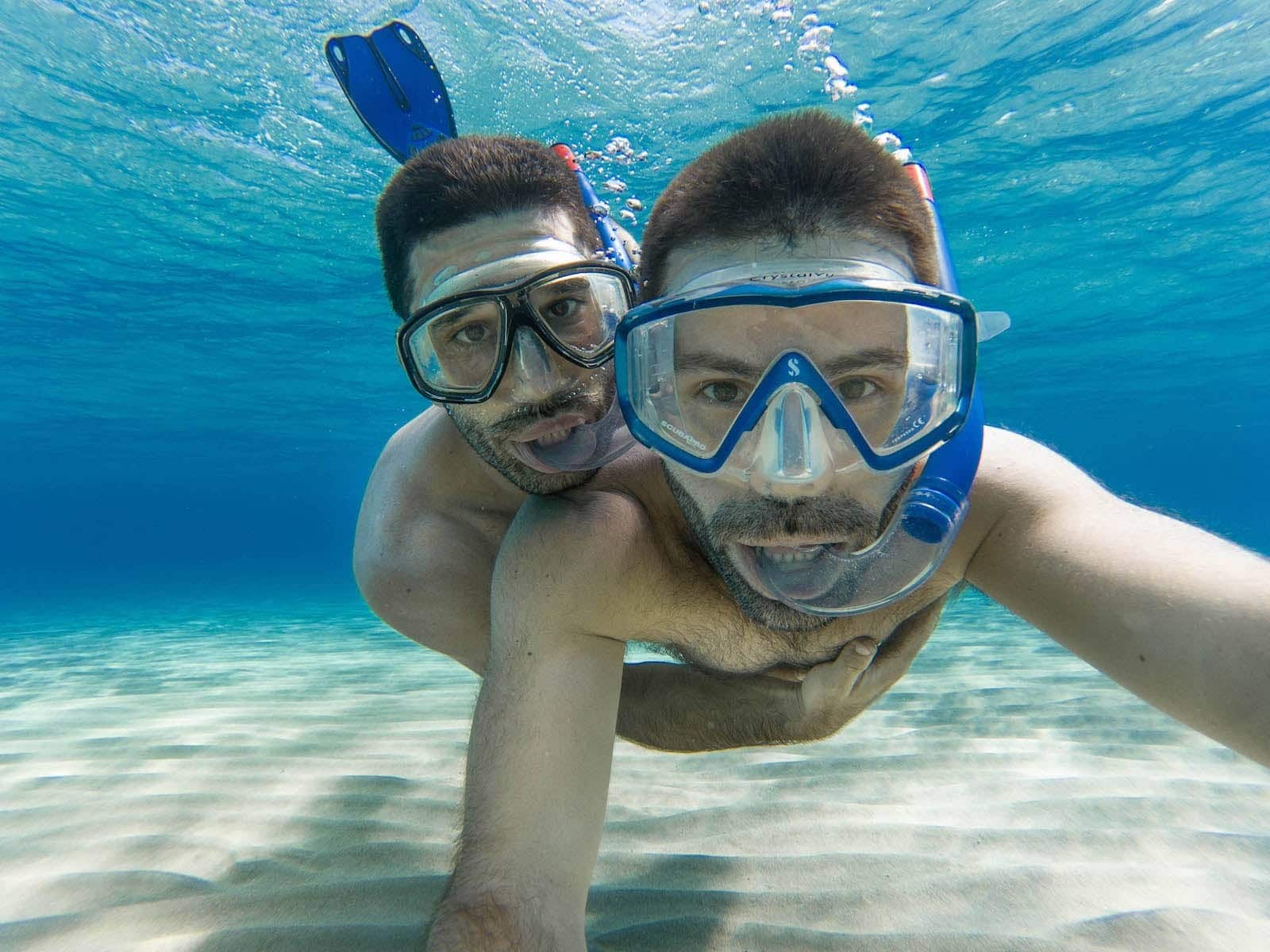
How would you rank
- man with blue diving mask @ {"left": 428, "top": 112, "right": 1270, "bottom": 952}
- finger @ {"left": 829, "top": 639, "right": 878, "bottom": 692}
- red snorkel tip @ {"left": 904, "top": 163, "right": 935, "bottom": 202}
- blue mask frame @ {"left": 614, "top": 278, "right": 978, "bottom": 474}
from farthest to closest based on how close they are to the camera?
finger @ {"left": 829, "top": 639, "right": 878, "bottom": 692} → red snorkel tip @ {"left": 904, "top": 163, "right": 935, "bottom": 202} → blue mask frame @ {"left": 614, "top": 278, "right": 978, "bottom": 474} → man with blue diving mask @ {"left": 428, "top": 112, "right": 1270, "bottom": 952}

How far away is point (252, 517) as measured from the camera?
394ft

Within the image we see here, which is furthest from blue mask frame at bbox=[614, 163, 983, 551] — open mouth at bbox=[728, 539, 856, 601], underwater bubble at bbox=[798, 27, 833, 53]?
underwater bubble at bbox=[798, 27, 833, 53]

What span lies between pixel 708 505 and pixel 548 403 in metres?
1.17

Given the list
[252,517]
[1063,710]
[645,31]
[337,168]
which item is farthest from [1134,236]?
[252,517]

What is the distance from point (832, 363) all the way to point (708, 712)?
6.97ft

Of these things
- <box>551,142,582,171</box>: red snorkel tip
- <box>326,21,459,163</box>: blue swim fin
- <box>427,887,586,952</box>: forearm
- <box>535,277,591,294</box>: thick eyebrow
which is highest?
<box>326,21,459,163</box>: blue swim fin

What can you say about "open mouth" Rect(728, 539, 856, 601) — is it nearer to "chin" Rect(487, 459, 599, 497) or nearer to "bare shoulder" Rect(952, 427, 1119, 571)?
"bare shoulder" Rect(952, 427, 1119, 571)

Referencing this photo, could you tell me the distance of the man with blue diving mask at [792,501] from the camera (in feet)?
6.93

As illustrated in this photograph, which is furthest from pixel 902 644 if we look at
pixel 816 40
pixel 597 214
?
pixel 816 40

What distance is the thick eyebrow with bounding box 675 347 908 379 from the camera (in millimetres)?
2408

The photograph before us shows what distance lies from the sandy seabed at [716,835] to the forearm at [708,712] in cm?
41

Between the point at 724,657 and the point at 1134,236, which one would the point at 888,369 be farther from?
the point at 1134,236

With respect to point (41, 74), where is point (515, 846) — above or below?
below

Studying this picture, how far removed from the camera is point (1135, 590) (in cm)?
209
